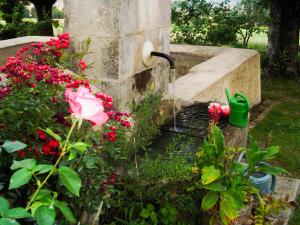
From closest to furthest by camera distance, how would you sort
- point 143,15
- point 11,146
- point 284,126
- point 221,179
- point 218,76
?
1. point 11,146
2. point 221,179
3. point 143,15
4. point 218,76
5. point 284,126

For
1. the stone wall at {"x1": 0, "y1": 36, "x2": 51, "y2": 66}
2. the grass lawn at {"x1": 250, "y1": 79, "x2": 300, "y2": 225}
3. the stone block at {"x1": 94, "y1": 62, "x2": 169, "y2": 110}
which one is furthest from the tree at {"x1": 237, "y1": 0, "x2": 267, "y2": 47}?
the stone block at {"x1": 94, "y1": 62, "x2": 169, "y2": 110}

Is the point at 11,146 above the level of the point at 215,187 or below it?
above

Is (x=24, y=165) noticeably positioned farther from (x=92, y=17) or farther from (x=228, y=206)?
(x=92, y=17)

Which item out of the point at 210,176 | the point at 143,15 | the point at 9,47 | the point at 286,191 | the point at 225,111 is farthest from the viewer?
the point at 9,47

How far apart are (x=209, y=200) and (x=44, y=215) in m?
1.81

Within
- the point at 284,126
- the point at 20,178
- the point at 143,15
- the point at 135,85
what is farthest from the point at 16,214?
the point at 284,126

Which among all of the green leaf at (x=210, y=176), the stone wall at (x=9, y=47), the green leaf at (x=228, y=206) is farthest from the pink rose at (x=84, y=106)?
the stone wall at (x=9, y=47)

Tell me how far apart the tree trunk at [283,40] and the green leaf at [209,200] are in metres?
8.05

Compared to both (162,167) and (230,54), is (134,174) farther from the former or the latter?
(230,54)

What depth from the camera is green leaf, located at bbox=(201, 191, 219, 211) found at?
3.07 meters

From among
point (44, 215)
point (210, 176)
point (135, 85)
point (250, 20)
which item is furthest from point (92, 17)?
point (250, 20)

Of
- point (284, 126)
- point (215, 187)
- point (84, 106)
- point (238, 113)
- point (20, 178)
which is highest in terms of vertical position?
point (84, 106)

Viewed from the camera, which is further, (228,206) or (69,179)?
(228,206)

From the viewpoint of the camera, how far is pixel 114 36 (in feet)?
12.6
